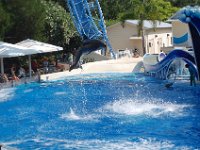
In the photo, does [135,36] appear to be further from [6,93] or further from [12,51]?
[6,93]

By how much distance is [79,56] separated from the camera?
1822 centimetres

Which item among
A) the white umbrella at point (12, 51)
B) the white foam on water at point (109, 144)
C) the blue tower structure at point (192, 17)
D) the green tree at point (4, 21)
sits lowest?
the white foam on water at point (109, 144)

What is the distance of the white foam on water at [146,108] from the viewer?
1527 centimetres

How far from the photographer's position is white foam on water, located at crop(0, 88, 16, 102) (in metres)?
20.4

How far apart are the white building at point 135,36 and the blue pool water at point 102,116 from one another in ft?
50.6

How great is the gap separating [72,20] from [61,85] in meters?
8.65

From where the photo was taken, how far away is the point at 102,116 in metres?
15.0

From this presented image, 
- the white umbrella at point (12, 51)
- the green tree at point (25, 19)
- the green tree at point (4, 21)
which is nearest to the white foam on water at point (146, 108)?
the white umbrella at point (12, 51)

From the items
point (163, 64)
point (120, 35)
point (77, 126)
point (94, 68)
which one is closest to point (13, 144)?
point (77, 126)

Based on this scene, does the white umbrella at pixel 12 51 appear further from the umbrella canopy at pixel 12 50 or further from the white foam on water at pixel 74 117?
the white foam on water at pixel 74 117

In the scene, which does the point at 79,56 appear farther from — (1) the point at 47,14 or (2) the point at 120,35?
(2) the point at 120,35

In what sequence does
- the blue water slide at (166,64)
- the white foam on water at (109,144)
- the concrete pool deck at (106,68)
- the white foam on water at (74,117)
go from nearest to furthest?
the white foam on water at (109,144) < the white foam on water at (74,117) < the blue water slide at (166,64) < the concrete pool deck at (106,68)

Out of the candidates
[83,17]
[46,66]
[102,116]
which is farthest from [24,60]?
[102,116]

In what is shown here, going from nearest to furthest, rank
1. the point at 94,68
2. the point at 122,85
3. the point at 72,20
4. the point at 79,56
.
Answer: the point at 79,56 → the point at 122,85 → the point at 94,68 → the point at 72,20
